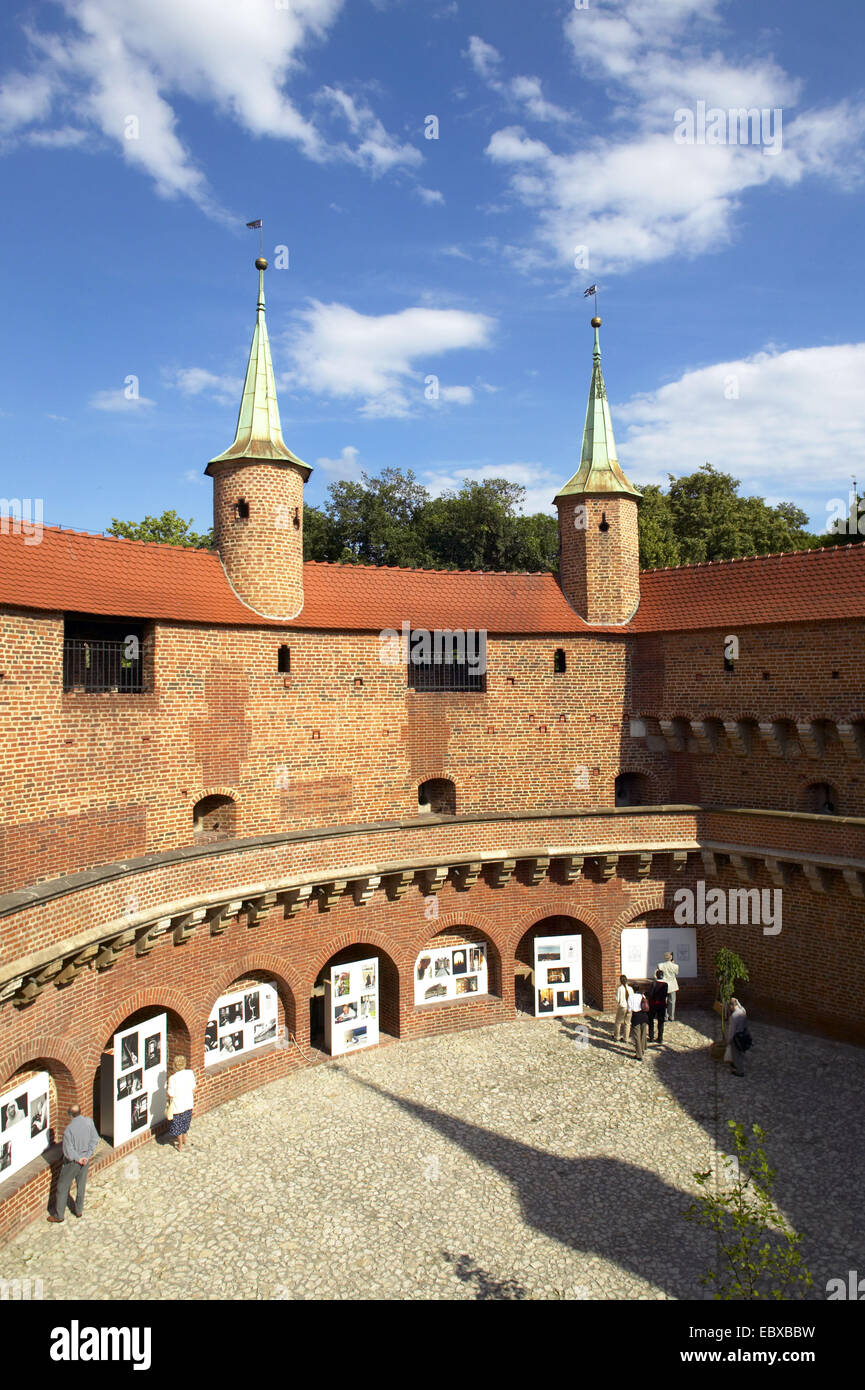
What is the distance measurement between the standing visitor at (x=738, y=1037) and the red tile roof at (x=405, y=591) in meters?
8.43

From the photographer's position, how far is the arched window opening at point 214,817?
17.0m

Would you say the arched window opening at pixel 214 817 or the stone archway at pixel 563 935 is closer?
the arched window opening at pixel 214 817

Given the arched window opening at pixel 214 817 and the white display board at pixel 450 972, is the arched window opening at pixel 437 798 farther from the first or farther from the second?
the arched window opening at pixel 214 817

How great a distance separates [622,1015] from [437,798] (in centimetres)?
639

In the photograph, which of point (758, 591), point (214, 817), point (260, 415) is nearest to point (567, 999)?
point (214, 817)

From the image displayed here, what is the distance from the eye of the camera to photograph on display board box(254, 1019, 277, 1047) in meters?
16.5

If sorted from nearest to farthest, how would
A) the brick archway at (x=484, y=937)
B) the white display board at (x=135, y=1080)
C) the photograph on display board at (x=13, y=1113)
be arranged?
1. the photograph on display board at (x=13, y=1113)
2. the white display board at (x=135, y=1080)
3. the brick archway at (x=484, y=937)

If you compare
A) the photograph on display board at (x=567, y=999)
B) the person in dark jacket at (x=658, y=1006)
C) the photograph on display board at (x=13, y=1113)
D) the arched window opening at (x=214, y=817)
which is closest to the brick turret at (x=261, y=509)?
the arched window opening at (x=214, y=817)

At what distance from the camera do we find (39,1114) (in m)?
12.4

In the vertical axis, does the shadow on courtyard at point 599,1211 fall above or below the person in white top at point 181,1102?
below

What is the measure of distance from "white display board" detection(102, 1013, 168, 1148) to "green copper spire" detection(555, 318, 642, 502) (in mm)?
15866
